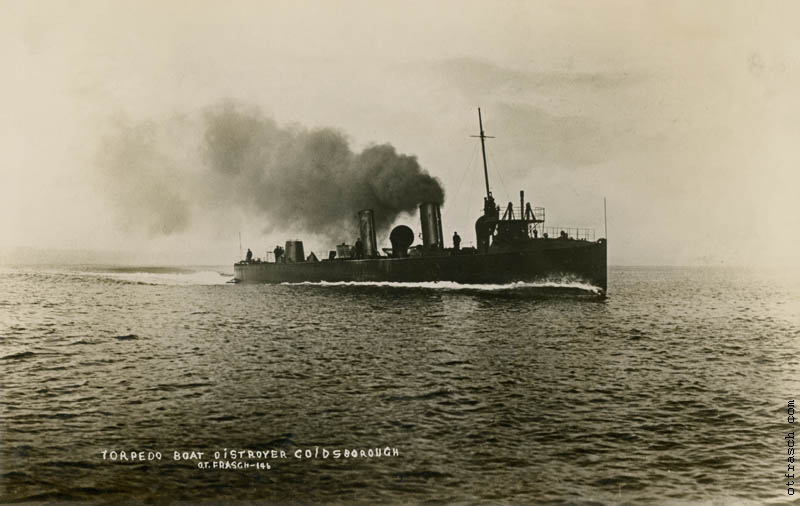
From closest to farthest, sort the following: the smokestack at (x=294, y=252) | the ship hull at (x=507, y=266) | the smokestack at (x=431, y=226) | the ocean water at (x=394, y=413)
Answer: the ocean water at (x=394, y=413) < the ship hull at (x=507, y=266) < the smokestack at (x=431, y=226) < the smokestack at (x=294, y=252)

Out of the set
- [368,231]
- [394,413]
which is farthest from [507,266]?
[394,413]

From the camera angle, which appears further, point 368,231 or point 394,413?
point 368,231

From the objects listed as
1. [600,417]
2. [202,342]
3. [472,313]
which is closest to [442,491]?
[600,417]

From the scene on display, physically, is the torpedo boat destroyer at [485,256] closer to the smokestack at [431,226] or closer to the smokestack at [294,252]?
the smokestack at [431,226]

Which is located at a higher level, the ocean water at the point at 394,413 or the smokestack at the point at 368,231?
the smokestack at the point at 368,231

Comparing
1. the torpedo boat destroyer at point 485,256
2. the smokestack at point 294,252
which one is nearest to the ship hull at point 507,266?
the torpedo boat destroyer at point 485,256

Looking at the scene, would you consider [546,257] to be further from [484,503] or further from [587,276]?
[484,503]

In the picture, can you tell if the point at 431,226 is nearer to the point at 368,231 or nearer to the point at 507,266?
the point at 368,231
